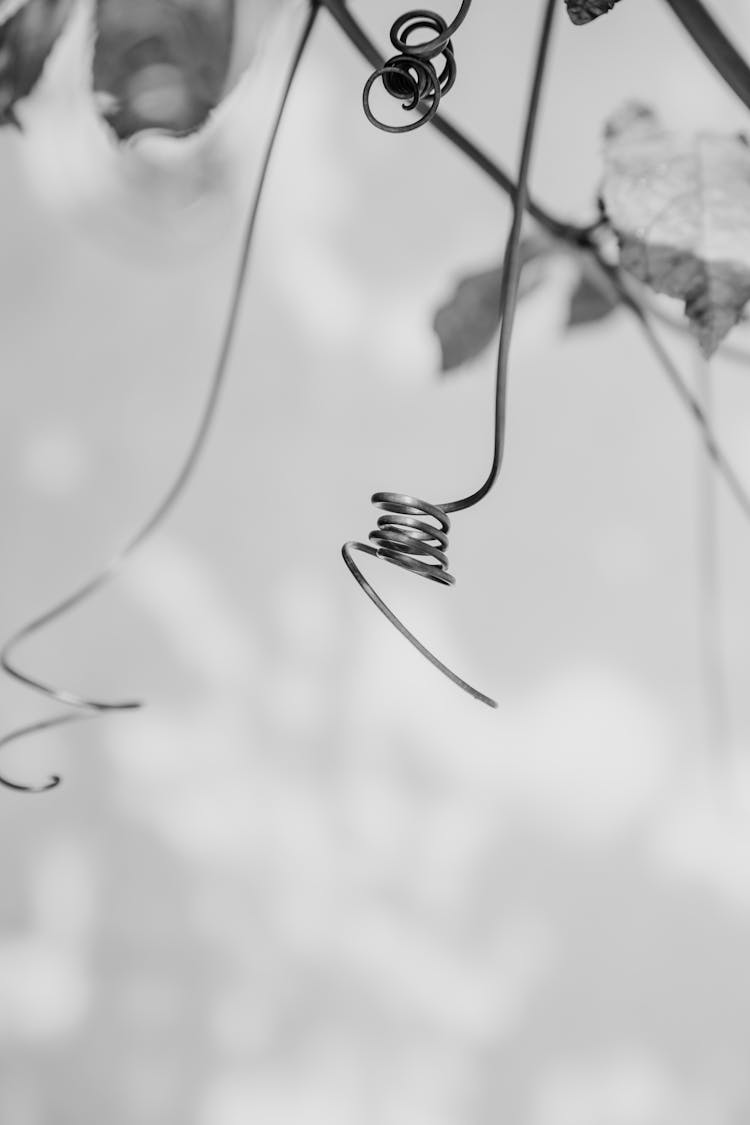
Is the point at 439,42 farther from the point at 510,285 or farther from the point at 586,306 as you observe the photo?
the point at 586,306

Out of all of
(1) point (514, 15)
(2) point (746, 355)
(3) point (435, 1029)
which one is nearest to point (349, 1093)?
(3) point (435, 1029)

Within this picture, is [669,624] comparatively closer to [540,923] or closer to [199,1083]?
[540,923]

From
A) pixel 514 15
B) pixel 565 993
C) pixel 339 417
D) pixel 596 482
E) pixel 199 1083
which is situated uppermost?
pixel 514 15

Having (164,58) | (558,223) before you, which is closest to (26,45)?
(164,58)

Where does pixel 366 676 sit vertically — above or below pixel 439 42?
below

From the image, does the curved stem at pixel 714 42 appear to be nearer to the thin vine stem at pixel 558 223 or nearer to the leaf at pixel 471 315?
the thin vine stem at pixel 558 223

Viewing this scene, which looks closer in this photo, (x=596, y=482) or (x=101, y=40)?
(x=101, y=40)
